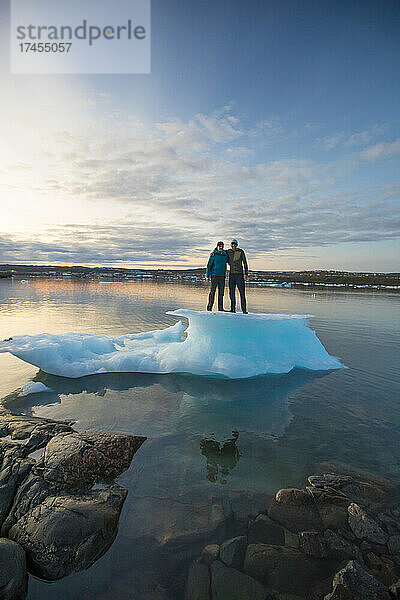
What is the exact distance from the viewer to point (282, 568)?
2846 mm

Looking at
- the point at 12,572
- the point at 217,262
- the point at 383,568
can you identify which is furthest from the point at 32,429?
the point at 217,262

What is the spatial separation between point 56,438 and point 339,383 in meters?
6.41

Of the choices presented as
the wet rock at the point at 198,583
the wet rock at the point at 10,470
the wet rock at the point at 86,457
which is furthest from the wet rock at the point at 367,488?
the wet rock at the point at 10,470

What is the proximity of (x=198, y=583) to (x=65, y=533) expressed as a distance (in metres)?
1.34

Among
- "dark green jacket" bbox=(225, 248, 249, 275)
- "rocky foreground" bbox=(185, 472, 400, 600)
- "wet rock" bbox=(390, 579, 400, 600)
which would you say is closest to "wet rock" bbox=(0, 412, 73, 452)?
"rocky foreground" bbox=(185, 472, 400, 600)

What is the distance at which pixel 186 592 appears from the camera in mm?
2639

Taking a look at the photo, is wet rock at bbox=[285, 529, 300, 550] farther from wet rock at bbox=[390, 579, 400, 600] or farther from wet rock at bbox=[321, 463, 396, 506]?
wet rock at bbox=[321, 463, 396, 506]

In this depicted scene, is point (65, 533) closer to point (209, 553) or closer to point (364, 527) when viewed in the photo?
point (209, 553)

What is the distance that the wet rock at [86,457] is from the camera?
3.73m

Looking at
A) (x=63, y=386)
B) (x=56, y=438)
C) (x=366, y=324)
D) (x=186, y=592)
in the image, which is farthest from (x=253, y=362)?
(x=366, y=324)

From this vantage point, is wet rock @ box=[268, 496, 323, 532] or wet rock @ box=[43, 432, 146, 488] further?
wet rock @ box=[43, 432, 146, 488]

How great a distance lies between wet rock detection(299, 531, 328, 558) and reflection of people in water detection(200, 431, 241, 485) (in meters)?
1.12

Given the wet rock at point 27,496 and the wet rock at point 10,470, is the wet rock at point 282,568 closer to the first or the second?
the wet rock at point 27,496

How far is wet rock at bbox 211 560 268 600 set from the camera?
2.62m
